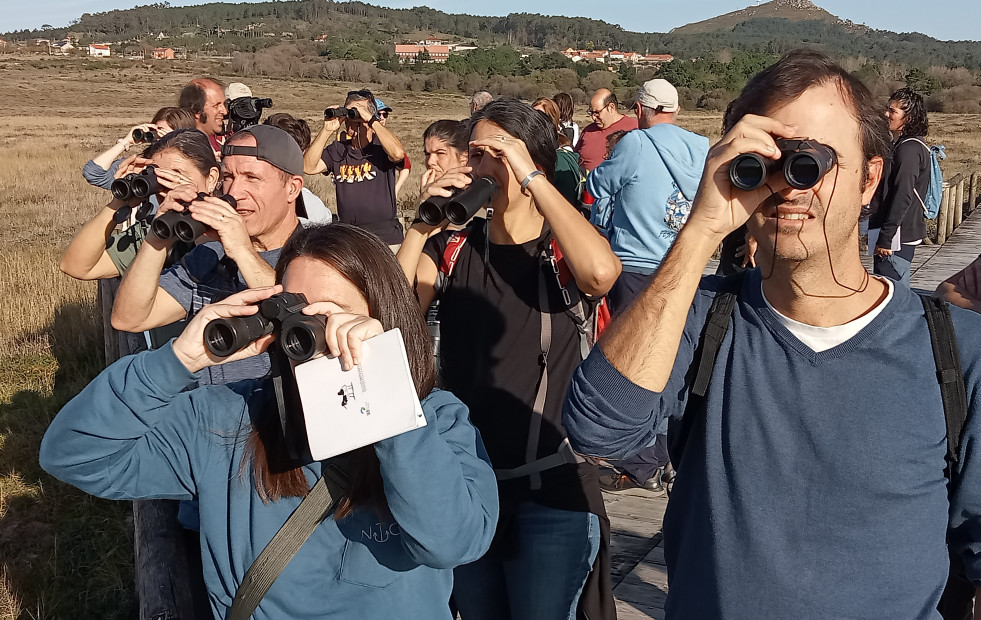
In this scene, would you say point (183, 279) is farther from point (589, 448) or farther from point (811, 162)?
point (811, 162)

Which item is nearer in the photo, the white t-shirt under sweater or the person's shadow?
the white t-shirt under sweater

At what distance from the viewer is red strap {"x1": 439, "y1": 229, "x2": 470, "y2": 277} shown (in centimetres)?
297

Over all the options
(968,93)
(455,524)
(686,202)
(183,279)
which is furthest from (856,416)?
(968,93)

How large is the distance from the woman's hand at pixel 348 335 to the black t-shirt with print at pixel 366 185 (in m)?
5.04

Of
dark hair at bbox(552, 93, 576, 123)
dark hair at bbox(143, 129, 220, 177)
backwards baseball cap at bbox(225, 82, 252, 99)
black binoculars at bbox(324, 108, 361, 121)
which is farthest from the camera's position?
dark hair at bbox(552, 93, 576, 123)

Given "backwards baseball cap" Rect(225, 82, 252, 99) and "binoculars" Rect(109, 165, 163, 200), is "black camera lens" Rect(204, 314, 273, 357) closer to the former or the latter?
"binoculars" Rect(109, 165, 163, 200)

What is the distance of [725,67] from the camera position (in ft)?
203

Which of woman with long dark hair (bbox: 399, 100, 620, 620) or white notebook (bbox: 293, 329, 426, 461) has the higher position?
white notebook (bbox: 293, 329, 426, 461)

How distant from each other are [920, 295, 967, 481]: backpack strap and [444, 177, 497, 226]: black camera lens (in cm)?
143

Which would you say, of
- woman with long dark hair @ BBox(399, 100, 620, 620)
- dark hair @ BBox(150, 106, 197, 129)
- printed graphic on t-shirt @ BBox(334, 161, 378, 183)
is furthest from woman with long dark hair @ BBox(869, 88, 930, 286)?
dark hair @ BBox(150, 106, 197, 129)

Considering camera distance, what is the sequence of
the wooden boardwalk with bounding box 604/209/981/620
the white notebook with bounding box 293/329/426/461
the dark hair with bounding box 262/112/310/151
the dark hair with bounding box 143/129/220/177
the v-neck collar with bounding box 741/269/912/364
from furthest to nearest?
the dark hair with bounding box 262/112/310/151
the wooden boardwalk with bounding box 604/209/981/620
the dark hair with bounding box 143/129/220/177
the v-neck collar with bounding box 741/269/912/364
the white notebook with bounding box 293/329/426/461

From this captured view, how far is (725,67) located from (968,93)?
49.7ft

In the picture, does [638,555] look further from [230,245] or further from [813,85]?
Result: [813,85]

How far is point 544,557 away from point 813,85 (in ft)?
5.20
